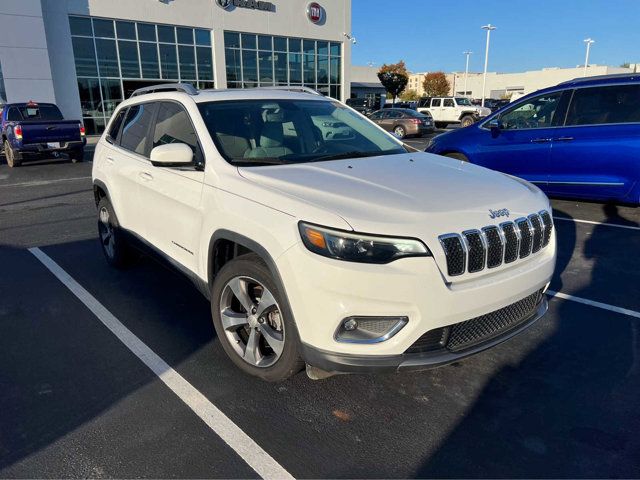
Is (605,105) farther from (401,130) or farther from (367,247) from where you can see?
(401,130)

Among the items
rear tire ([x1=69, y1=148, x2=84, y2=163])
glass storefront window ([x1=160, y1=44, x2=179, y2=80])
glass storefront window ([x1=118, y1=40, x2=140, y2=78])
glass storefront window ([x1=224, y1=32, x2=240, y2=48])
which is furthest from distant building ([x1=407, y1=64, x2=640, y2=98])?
rear tire ([x1=69, y1=148, x2=84, y2=163])

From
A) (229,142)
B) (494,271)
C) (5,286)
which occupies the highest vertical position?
(229,142)

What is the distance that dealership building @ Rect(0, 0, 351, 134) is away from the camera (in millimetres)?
21734

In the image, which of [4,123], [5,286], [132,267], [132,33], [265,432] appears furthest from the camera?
[132,33]

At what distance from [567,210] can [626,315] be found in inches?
159

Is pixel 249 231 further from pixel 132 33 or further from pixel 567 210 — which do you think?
pixel 132 33

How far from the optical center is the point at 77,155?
1574 centimetres

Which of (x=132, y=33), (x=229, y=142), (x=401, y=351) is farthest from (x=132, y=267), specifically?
(x=132, y=33)

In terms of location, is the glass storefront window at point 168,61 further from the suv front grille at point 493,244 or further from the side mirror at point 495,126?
the suv front grille at point 493,244

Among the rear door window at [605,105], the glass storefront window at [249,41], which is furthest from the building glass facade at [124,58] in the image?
the rear door window at [605,105]

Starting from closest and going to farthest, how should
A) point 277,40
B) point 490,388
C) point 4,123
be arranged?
point 490,388 → point 4,123 → point 277,40

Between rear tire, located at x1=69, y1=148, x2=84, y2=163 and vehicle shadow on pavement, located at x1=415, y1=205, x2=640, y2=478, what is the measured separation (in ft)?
49.5

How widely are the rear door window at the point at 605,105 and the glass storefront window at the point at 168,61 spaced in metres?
23.4

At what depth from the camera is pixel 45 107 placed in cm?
1523
